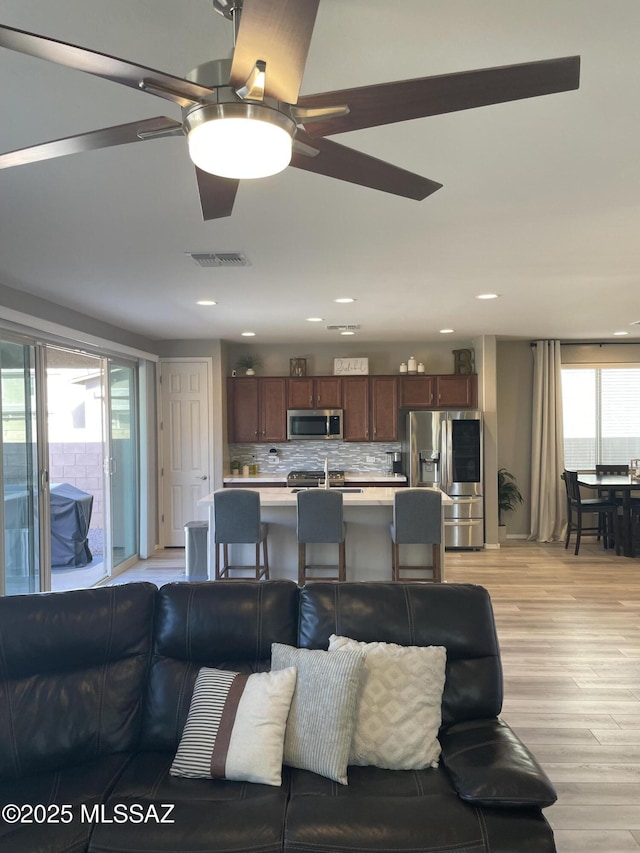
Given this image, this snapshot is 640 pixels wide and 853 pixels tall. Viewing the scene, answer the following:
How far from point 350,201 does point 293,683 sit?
6.22ft

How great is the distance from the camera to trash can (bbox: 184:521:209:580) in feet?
17.4

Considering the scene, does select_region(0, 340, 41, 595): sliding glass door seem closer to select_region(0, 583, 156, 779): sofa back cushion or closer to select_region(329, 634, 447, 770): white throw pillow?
select_region(0, 583, 156, 779): sofa back cushion

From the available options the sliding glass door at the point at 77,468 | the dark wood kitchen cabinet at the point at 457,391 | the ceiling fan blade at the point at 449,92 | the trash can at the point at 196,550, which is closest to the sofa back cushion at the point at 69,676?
the ceiling fan blade at the point at 449,92

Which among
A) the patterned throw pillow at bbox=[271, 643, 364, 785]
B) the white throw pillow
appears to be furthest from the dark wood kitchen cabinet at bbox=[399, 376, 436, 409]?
the patterned throw pillow at bbox=[271, 643, 364, 785]

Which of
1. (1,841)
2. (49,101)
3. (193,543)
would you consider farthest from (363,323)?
(1,841)

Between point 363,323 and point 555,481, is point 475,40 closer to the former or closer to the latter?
point 363,323

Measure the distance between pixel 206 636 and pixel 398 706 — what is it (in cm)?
73

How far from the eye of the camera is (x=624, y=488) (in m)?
6.43

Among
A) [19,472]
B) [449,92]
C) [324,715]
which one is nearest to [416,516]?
[324,715]

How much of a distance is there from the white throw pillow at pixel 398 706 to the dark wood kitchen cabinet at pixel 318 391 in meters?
5.51

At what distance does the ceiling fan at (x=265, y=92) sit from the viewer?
957mm

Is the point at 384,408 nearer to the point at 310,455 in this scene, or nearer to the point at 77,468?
the point at 310,455

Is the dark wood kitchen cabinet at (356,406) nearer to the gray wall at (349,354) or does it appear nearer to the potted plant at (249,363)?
the gray wall at (349,354)

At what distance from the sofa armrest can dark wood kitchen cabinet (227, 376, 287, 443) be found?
5675 millimetres
